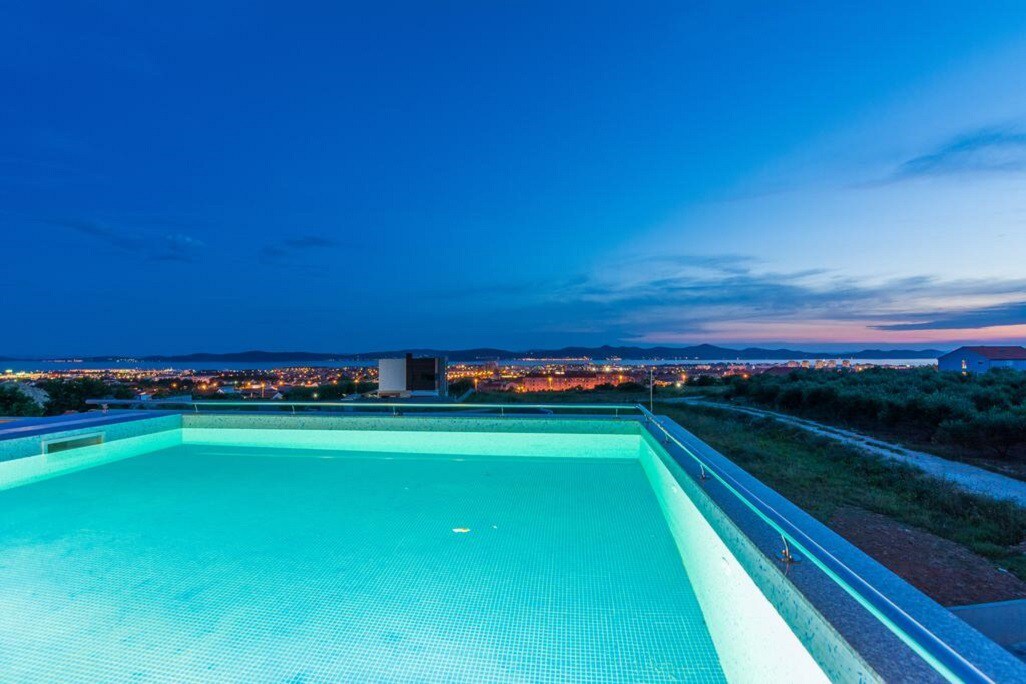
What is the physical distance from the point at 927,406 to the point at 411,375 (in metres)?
10.7

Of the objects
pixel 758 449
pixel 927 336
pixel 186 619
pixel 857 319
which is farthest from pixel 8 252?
pixel 927 336

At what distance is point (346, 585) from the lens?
2605 mm

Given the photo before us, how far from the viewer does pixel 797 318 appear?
22984mm

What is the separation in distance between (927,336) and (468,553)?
31.4 metres

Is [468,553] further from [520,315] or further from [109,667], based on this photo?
[520,315]

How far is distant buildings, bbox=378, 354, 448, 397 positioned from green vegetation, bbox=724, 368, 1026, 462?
8885mm

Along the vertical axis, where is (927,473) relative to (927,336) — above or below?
below

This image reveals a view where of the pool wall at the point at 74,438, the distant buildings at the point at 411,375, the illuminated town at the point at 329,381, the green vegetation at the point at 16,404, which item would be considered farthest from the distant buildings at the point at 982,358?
the green vegetation at the point at 16,404

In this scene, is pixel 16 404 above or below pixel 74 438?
Answer: above

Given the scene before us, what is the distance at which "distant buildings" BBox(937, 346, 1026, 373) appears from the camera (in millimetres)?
20172

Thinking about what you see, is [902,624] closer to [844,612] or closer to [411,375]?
Result: [844,612]

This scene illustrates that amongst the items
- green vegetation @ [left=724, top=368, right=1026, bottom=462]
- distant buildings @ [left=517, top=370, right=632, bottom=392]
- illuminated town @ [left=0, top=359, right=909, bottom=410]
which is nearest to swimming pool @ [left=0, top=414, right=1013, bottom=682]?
illuminated town @ [left=0, top=359, right=909, bottom=410]

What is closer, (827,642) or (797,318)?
(827,642)

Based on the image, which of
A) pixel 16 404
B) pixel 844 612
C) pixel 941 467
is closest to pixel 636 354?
pixel 941 467
